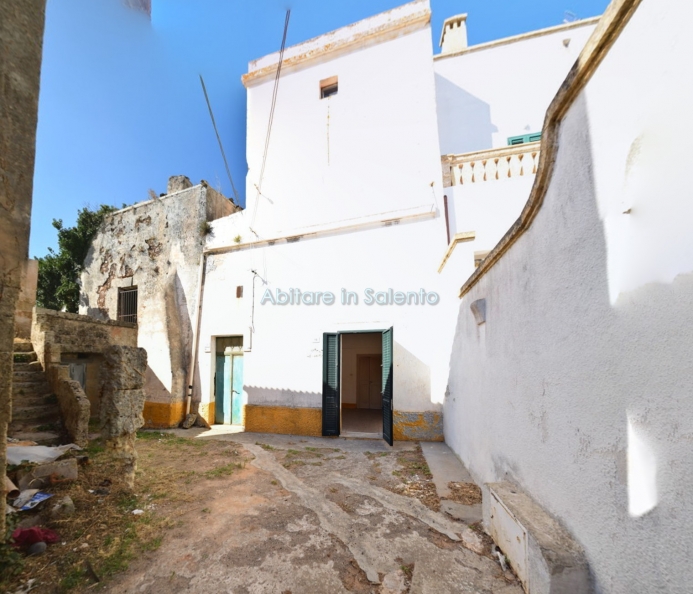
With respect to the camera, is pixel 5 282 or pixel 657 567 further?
pixel 5 282

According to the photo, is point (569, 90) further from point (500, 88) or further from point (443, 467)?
point (500, 88)

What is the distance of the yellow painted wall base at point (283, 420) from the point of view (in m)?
7.24

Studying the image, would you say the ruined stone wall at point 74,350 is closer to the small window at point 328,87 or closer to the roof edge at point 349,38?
the roof edge at point 349,38

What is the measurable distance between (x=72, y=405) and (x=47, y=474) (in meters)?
1.75

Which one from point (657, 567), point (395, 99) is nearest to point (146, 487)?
point (657, 567)

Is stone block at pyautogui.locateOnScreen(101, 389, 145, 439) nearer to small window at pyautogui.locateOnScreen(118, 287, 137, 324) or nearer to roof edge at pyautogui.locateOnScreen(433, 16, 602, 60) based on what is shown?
small window at pyautogui.locateOnScreen(118, 287, 137, 324)

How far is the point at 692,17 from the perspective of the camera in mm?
1200

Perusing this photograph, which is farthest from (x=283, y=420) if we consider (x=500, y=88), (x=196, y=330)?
(x=500, y=88)

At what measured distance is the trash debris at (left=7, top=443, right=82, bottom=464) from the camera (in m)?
3.49

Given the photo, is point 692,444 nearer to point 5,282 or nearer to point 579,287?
point 579,287

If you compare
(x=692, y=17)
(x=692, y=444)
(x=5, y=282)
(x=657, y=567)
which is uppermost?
(x=692, y=17)

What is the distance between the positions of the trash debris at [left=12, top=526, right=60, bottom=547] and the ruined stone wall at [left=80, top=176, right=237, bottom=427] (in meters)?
5.68

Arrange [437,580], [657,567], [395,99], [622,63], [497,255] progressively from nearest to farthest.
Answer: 1. [657,567]
2. [622,63]
3. [437,580]
4. [497,255]
5. [395,99]

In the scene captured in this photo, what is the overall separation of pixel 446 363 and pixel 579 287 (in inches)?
180
